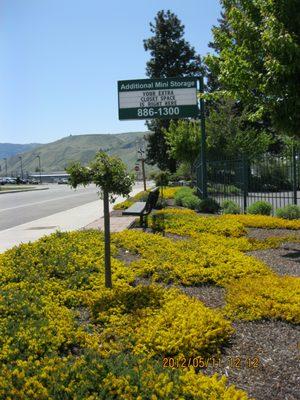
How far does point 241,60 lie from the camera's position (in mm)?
9383

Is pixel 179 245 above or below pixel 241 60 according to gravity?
below

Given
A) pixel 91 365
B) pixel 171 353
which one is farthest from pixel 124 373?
pixel 171 353

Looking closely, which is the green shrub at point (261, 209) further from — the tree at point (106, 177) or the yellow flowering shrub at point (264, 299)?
the tree at point (106, 177)

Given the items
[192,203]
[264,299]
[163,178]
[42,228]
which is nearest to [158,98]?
[192,203]

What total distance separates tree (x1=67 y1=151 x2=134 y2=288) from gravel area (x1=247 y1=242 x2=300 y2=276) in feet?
9.21

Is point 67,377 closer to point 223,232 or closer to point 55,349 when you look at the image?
point 55,349

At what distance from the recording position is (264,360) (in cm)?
434

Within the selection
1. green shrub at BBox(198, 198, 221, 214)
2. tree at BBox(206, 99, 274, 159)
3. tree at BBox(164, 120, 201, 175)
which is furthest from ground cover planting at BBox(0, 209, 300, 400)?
tree at BBox(206, 99, 274, 159)

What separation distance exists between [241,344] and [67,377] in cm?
184

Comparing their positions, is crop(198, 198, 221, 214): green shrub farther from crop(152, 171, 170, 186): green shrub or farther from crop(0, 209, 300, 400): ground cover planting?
crop(0, 209, 300, 400): ground cover planting

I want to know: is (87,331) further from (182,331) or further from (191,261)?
(191,261)

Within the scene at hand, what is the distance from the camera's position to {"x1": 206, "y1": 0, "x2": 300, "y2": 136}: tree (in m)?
8.55
